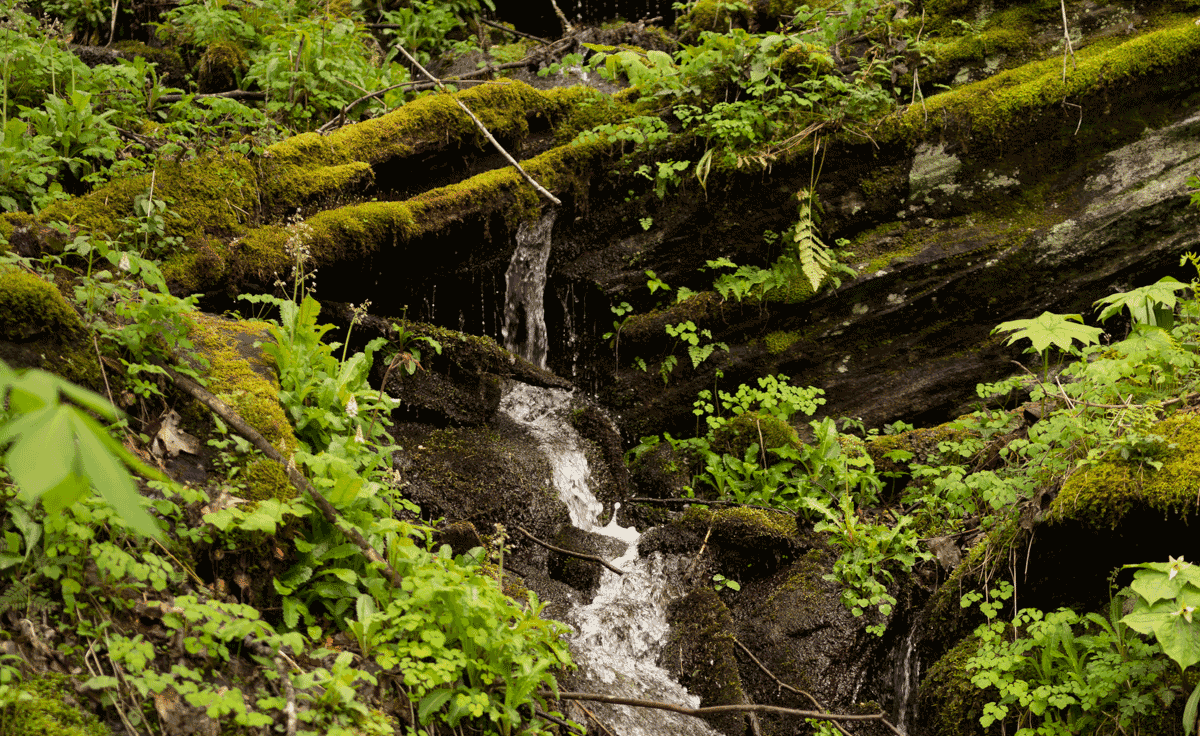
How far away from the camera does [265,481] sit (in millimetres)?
3283

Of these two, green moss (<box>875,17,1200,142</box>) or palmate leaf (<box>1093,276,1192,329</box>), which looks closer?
palmate leaf (<box>1093,276,1192,329</box>)

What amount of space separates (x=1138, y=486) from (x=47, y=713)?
15.2ft

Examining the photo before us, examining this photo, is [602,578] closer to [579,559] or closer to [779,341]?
[579,559]

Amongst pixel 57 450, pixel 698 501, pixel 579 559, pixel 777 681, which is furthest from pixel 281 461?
pixel 698 501

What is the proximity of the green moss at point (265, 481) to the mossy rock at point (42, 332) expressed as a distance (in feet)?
2.60

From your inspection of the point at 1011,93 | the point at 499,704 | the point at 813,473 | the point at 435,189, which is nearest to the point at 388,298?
the point at 435,189

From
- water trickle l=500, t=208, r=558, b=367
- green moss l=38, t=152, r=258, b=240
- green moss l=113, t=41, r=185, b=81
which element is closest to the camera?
green moss l=38, t=152, r=258, b=240

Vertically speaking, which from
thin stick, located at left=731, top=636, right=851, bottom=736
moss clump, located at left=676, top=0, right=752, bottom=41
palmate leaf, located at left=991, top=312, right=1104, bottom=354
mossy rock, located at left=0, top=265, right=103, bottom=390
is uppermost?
moss clump, located at left=676, top=0, right=752, bottom=41

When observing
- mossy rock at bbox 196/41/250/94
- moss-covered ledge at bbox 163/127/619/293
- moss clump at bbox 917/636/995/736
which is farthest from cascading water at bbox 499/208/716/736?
mossy rock at bbox 196/41/250/94

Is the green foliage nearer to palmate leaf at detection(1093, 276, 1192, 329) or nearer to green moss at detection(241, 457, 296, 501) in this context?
palmate leaf at detection(1093, 276, 1192, 329)

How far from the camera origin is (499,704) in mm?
3006

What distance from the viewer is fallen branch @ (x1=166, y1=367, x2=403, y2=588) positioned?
10.6 feet

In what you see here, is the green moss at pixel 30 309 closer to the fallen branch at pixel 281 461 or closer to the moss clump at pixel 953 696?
the fallen branch at pixel 281 461

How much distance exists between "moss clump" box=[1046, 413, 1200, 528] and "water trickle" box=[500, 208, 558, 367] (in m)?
5.21
